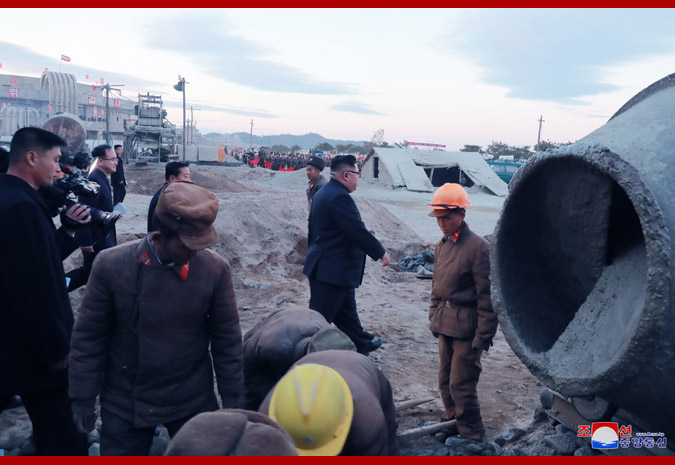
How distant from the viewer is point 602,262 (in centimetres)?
254

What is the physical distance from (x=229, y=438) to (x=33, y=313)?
155cm

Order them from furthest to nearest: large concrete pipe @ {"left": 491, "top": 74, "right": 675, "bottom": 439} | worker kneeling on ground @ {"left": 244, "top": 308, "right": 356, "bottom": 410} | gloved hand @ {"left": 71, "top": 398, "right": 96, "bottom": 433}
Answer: worker kneeling on ground @ {"left": 244, "top": 308, "right": 356, "bottom": 410}, gloved hand @ {"left": 71, "top": 398, "right": 96, "bottom": 433}, large concrete pipe @ {"left": 491, "top": 74, "right": 675, "bottom": 439}

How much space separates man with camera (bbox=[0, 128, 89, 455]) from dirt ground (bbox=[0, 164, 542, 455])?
1342mm

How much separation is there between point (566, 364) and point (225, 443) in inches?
59.1

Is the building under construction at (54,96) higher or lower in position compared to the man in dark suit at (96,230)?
higher

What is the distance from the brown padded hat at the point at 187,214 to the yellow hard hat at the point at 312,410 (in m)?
0.75

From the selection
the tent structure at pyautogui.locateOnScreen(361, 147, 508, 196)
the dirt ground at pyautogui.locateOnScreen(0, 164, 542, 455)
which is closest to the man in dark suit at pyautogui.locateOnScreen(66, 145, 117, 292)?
the dirt ground at pyautogui.locateOnScreen(0, 164, 542, 455)

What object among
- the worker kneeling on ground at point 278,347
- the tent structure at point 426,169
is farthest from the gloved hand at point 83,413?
the tent structure at point 426,169

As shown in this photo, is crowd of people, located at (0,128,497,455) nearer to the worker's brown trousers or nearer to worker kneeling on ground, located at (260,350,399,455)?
worker kneeling on ground, located at (260,350,399,455)

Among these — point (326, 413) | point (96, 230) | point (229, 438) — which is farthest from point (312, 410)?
point (96, 230)

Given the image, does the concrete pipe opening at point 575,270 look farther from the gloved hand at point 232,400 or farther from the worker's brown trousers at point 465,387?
the gloved hand at point 232,400

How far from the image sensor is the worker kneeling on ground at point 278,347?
9.47ft

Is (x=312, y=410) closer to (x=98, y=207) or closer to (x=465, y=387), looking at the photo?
(x=465, y=387)

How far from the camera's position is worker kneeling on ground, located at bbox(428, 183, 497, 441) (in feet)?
11.6
